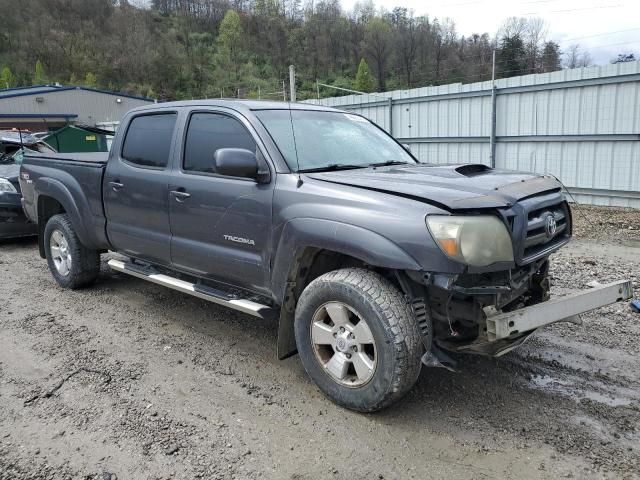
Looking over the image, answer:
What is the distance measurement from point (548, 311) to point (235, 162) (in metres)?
2.10

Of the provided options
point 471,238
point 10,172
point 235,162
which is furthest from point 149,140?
point 10,172

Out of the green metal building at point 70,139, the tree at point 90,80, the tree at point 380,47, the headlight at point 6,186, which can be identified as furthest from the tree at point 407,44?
the headlight at point 6,186

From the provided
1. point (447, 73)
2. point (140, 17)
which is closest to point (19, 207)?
point (447, 73)

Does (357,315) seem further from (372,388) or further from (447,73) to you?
(447,73)

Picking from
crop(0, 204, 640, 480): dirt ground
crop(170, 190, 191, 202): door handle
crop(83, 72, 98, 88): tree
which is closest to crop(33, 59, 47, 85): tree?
crop(83, 72, 98, 88): tree

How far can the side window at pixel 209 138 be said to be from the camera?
3.93m

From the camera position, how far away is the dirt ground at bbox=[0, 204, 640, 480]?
2.72 metres

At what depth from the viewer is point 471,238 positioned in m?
2.75

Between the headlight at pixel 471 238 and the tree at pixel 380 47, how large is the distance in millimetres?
67455

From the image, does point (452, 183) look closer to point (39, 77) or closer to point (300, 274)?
point (300, 274)

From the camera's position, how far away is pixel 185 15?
11488 cm

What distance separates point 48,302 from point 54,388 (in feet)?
7.30

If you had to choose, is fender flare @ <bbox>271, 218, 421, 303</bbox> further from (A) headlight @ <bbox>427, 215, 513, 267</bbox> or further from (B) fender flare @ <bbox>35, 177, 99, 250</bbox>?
(B) fender flare @ <bbox>35, 177, 99, 250</bbox>

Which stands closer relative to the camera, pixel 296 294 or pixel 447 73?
pixel 296 294
